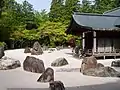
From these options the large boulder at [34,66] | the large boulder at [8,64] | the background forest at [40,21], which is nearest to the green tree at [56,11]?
the background forest at [40,21]

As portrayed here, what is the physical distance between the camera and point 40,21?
39906 mm

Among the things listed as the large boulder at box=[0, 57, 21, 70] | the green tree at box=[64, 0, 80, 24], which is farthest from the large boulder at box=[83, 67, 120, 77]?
the green tree at box=[64, 0, 80, 24]

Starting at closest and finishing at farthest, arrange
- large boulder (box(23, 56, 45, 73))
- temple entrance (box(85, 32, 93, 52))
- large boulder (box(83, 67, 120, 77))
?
large boulder (box(83, 67, 120, 77))
large boulder (box(23, 56, 45, 73))
temple entrance (box(85, 32, 93, 52))

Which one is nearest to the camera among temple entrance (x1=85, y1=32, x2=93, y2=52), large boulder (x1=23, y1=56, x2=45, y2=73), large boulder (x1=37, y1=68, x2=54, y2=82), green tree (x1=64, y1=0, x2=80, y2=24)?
large boulder (x1=37, y1=68, x2=54, y2=82)

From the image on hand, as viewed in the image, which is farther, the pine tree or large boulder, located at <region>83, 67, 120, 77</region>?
the pine tree

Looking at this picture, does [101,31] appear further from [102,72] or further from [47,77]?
[47,77]

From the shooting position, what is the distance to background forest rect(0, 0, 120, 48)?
34.2 m

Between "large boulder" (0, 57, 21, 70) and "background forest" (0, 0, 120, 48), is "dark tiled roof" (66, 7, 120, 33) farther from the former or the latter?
"background forest" (0, 0, 120, 48)

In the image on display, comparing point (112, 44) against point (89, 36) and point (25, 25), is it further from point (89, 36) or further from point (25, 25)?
point (25, 25)

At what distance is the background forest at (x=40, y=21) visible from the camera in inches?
1346

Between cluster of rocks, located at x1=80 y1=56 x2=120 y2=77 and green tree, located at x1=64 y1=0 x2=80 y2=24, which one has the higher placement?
green tree, located at x1=64 y1=0 x2=80 y2=24

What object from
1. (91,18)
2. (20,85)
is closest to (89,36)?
(91,18)

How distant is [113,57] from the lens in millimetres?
20391

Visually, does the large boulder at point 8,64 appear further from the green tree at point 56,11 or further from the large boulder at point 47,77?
the green tree at point 56,11
